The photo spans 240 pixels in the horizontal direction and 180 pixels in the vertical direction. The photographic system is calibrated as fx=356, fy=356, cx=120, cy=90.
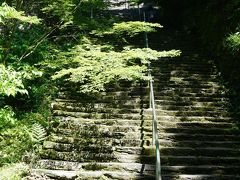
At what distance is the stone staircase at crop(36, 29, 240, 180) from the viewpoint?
713 cm

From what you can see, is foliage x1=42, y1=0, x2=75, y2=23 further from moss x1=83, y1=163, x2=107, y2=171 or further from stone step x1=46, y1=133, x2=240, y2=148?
moss x1=83, y1=163, x2=107, y2=171

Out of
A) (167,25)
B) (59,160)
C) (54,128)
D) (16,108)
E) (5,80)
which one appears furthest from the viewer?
(167,25)

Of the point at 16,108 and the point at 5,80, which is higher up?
the point at 5,80

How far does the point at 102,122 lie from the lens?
8977 mm

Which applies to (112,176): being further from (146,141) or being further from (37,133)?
(37,133)

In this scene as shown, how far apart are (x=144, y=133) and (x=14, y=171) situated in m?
3.06

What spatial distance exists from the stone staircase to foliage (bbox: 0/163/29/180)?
33cm

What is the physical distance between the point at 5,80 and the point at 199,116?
214 inches

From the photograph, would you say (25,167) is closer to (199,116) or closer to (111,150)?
(111,150)

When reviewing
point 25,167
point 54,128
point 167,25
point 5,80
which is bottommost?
point 25,167

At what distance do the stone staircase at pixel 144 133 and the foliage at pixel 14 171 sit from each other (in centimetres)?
33

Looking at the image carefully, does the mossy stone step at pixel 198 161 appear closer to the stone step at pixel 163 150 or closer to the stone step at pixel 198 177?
the stone step at pixel 163 150

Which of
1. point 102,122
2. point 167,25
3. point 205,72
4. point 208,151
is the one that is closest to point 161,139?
point 208,151

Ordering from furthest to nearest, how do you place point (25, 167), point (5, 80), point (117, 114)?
1. point (117, 114)
2. point (25, 167)
3. point (5, 80)
